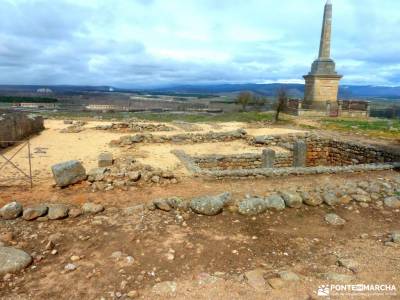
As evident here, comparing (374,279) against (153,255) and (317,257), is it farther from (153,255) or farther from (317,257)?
(153,255)

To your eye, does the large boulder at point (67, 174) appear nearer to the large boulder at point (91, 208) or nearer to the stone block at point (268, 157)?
the large boulder at point (91, 208)

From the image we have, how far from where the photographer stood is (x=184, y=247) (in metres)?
5.33

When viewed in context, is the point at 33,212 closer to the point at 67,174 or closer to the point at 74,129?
the point at 67,174

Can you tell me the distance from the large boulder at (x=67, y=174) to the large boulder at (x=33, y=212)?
A: 1697 millimetres

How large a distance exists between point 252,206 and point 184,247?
6.44 ft

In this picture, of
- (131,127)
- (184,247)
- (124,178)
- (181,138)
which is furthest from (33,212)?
(131,127)

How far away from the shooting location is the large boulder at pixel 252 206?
21.7ft

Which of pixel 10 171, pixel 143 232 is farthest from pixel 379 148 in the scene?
pixel 10 171

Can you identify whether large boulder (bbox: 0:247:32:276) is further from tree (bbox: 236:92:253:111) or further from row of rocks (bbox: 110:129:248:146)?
tree (bbox: 236:92:253:111)

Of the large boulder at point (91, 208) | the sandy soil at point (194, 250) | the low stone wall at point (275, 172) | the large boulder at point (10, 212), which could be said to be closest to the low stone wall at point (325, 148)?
the low stone wall at point (275, 172)

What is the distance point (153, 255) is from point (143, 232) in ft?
2.58

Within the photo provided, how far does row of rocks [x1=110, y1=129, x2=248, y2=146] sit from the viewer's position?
49.1ft

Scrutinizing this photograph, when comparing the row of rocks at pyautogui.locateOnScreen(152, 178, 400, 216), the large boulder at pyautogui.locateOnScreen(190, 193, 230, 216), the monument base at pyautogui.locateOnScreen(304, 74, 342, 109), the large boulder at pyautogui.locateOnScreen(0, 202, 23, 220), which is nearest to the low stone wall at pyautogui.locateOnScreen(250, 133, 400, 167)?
the row of rocks at pyautogui.locateOnScreen(152, 178, 400, 216)

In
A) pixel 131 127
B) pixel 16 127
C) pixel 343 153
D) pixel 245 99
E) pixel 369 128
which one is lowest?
pixel 343 153
